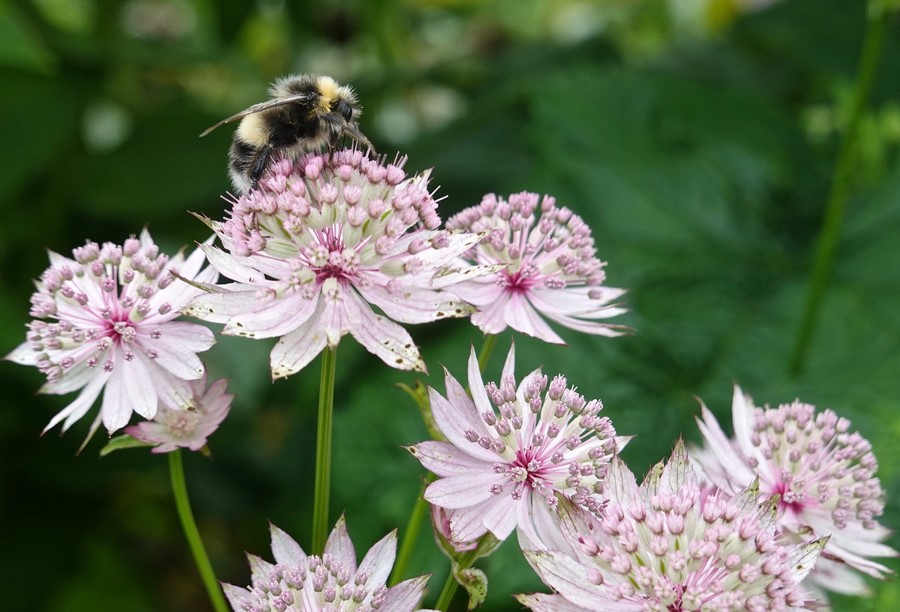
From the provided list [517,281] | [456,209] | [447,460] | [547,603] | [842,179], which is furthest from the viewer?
[456,209]

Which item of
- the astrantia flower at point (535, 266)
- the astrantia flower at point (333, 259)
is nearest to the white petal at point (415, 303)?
the astrantia flower at point (333, 259)

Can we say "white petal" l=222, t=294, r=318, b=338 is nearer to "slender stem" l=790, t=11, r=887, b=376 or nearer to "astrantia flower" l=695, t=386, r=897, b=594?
"astrantia flower" l=695, t=386, r=897, b=594

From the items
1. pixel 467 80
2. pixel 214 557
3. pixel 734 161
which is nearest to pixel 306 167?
pixel 734 161

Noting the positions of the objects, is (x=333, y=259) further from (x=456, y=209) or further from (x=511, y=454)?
(x=456, y=209)

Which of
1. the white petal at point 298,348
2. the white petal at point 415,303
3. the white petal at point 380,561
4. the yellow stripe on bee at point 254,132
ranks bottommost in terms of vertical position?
the white petal at point 380,561

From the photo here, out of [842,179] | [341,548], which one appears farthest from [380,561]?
[842,179]

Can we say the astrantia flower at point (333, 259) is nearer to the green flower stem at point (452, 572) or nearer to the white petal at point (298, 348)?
the white petal at point (298, 348)

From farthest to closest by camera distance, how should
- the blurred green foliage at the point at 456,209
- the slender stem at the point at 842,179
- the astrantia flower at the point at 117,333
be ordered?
the blurred green foliage at the point at 456,209 → the slender stem at the point at 842,179 → the astrantia flower at the point at 117,333
